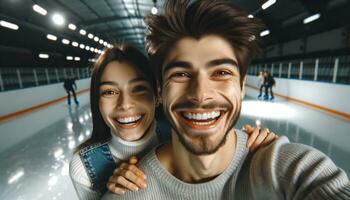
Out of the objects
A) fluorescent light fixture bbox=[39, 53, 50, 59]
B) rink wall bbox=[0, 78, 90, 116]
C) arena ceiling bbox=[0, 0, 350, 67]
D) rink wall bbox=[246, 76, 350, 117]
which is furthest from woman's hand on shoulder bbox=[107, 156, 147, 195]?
fluorescent light fixture bbox=[39, 53, 50, 59]

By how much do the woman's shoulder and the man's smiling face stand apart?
0.86 meters

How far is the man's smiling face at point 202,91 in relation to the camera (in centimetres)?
102

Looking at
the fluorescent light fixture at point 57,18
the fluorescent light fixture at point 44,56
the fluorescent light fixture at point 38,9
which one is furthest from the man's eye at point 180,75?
the fluorescent light fixture at point 44,56

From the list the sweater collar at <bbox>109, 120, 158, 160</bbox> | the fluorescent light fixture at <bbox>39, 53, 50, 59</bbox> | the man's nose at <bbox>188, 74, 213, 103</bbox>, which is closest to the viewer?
the man's nose at <bbox>188, 74, 213, 103</bbox>

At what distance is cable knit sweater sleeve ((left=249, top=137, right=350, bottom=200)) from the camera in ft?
2.75

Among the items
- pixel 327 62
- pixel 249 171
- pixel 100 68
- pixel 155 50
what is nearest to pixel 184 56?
pixel 155 50

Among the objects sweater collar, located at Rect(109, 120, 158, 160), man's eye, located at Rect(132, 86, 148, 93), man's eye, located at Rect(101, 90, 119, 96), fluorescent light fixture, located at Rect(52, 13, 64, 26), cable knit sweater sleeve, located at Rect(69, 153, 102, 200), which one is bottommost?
cable knit sweater sleeve, located at Rect(69, 153, 102, 200)

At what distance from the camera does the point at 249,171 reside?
3.43 feet

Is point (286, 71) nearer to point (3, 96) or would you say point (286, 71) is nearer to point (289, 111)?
point (289, 111)

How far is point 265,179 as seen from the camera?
95 cm

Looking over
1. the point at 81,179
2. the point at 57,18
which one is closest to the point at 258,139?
the point at 81,179

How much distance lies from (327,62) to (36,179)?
34.0 ft

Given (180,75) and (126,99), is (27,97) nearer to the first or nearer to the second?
(126,99)

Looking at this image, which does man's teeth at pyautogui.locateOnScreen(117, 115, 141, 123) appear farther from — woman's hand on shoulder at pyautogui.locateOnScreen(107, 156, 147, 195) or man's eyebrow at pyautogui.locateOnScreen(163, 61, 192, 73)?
man's eyebrow at pyautogui.locateOnScreen(163, 61, 192, 73)
